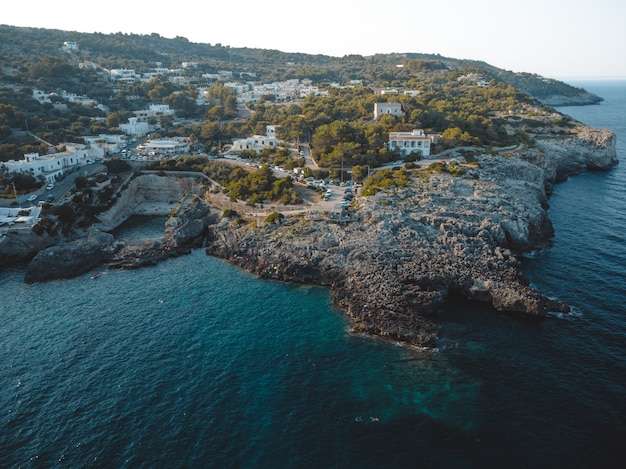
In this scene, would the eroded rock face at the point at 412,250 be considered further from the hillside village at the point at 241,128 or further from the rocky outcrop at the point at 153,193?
the rocky outcrop at the point at 153,193

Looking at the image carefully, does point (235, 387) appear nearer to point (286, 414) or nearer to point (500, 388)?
point (286, 414)

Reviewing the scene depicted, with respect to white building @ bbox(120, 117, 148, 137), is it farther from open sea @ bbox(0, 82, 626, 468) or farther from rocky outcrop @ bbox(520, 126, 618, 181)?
rocky outcrop @ bbox(520, 126, 618, 181)

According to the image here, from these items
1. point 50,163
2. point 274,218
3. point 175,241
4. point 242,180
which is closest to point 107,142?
point 50,163

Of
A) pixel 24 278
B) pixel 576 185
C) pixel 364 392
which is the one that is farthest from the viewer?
pixel 576 185

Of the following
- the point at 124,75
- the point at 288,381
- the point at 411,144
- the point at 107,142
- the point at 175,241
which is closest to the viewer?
the point at 288,381

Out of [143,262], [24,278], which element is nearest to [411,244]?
[143,262]

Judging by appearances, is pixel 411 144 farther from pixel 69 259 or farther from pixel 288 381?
pixel 69 259
